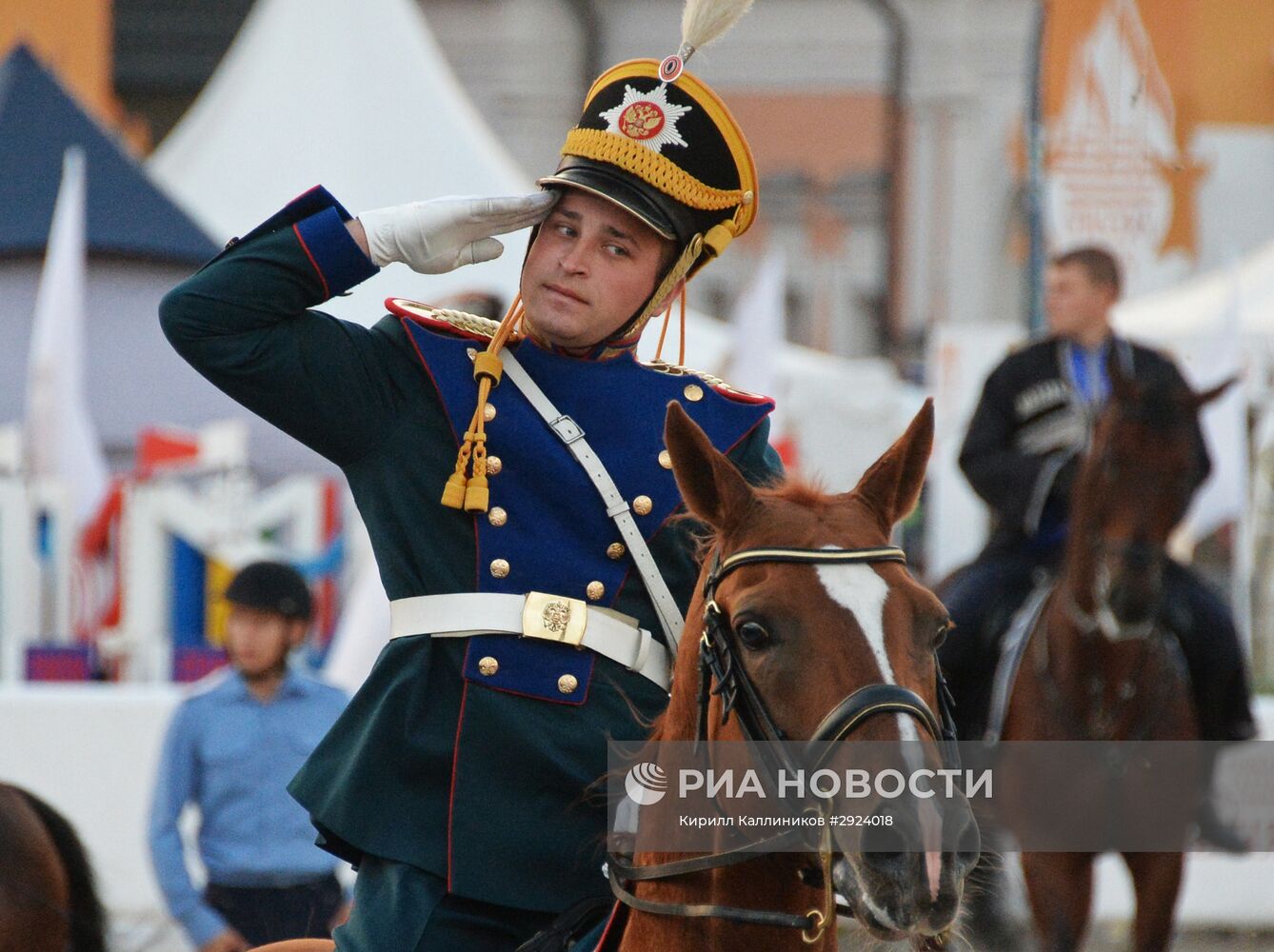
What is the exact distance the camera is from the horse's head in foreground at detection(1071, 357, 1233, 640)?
6.06m

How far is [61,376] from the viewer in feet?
32.7

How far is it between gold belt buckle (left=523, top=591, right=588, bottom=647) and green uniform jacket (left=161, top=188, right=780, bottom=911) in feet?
0.09

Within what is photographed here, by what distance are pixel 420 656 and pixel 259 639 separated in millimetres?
2956

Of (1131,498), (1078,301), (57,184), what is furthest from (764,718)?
(57,184)

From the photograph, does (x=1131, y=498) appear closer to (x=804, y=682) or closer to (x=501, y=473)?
(x=501, y=473)

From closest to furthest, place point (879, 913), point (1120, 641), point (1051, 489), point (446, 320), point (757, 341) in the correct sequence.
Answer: point (879, 913) → point (446, 320) → point (1120, 641) → point (1051, 489) → point (757, 341)

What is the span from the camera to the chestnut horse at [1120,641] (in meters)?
5.99

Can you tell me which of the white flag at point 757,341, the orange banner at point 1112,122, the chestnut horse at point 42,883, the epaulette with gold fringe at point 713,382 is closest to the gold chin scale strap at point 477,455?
the epaulette with gold fringe at point 713,382

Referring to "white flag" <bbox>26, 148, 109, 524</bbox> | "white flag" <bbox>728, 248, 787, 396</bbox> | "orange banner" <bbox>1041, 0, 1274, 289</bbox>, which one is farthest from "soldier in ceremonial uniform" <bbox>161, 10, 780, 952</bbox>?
"white flag" <bbox>728, 248, 787, 396</bbox>

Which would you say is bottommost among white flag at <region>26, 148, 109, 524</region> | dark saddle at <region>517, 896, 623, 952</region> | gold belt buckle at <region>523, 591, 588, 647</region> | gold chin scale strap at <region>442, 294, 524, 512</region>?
dark saddle at <region>517, 896, 623, 952</region>

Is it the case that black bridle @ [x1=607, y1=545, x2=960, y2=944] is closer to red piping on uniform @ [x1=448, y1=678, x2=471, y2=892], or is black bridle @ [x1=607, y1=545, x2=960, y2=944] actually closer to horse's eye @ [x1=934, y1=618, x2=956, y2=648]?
horse's eye @ [x1=934, y1=618, x2=956, y2=648]

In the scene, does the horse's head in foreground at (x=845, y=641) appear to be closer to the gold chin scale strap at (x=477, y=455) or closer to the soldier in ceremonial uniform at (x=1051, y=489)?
the gold chin scale strap at (x=477, y=455)

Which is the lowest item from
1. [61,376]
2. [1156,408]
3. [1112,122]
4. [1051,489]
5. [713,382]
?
[713,382]

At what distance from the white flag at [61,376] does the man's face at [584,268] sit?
311 inches
